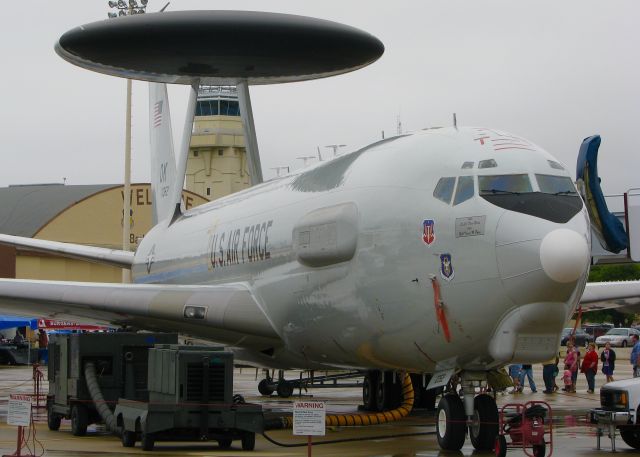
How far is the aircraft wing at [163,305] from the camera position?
21766 mm

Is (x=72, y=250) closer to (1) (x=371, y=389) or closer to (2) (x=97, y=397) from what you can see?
(1) (x=371, y=389)

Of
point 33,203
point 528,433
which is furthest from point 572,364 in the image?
point 33,203

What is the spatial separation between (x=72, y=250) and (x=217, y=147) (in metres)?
59.8

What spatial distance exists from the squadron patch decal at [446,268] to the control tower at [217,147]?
237 feet

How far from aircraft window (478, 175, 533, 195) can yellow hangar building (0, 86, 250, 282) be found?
48157 mm

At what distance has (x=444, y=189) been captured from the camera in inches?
651

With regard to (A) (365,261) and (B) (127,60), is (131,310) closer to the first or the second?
(A) (365,261)

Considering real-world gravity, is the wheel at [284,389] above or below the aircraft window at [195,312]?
below

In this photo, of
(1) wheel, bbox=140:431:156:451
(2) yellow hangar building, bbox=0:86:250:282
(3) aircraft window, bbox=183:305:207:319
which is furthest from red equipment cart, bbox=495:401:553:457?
(2) yellow hangar building, bbox=0:86:250:282

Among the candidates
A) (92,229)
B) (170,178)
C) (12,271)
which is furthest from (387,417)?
(92,229)

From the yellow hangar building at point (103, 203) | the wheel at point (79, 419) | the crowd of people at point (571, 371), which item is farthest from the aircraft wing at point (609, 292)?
the yellow hangar building at point (103, 203)

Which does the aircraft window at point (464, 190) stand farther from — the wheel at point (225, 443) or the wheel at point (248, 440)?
the wheel at point (225, 443)

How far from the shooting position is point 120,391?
20.9 metres

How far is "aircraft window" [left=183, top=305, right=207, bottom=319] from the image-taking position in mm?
22188
